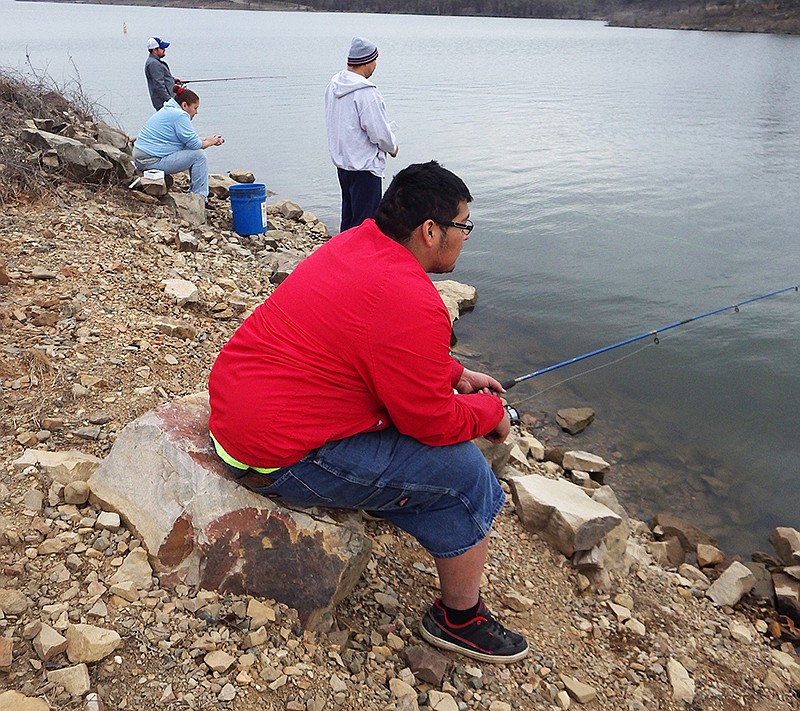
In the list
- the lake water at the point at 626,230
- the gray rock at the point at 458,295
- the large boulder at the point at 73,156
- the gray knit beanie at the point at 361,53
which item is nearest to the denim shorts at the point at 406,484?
the lake water at the point at 626,230

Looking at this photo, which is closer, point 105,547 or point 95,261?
point 105,547

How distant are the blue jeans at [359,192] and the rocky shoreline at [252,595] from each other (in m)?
1.64

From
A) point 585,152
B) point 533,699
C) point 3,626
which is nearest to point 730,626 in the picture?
point 533,699

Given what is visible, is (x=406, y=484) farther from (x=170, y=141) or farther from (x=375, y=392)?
(x=170, y=141)

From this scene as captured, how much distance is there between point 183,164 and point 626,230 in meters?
5.80

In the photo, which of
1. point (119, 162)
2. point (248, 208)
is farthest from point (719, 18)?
point (119, 162)

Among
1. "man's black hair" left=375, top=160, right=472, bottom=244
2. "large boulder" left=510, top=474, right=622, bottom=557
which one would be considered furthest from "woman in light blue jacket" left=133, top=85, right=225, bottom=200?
"man's black hair" left=375, top=160, right=472, bottom=244

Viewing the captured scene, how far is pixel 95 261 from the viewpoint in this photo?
577 centimetres

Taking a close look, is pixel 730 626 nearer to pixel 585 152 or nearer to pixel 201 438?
pixel 201 438

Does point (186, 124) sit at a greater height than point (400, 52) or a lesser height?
greater

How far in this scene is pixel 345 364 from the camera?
2.50 m

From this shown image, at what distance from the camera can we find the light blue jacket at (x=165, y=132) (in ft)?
26.1

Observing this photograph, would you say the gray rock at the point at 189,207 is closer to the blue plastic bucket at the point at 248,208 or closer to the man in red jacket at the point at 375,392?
the blue plastic bucket at the point at 248,208

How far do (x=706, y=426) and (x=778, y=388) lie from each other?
41.8 inches
